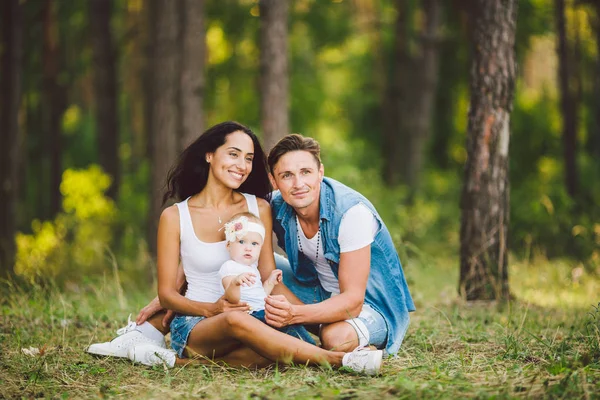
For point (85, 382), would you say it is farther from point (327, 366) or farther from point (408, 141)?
point (408, 141)

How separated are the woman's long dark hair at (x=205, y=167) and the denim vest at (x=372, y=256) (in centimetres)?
26

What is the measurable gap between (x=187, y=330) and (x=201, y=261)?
1.54 ft

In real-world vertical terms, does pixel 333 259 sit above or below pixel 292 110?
below

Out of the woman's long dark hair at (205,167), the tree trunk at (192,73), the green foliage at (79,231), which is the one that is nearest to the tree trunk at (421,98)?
the tree trunk at (192,73)

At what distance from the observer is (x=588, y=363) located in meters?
3.85

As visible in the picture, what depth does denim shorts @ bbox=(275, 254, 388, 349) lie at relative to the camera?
4377 mm

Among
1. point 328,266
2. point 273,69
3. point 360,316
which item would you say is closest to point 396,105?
point 273,69

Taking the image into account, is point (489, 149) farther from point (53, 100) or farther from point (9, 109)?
point (53, 100)

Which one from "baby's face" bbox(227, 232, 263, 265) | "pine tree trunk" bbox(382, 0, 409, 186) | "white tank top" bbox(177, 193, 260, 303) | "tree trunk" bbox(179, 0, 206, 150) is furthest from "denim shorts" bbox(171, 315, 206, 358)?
"pine tree trunk" bbox(382, 0, 409, 186)

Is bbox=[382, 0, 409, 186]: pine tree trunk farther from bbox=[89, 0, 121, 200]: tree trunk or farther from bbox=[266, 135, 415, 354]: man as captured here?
bbox=[266, 135, 415, 354]: man

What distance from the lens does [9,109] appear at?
403 inches

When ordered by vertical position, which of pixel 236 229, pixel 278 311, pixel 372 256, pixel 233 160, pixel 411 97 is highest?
pixel 411 97

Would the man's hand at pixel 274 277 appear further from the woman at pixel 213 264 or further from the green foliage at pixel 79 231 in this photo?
the green foliage at pixel 79 231

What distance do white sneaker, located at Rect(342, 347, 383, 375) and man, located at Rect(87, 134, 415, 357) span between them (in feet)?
0.82
